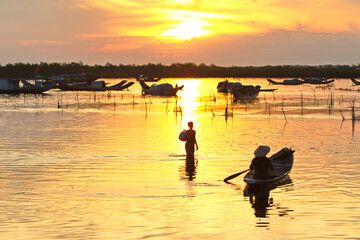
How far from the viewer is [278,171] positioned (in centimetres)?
1495

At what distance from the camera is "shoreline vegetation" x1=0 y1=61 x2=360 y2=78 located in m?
123

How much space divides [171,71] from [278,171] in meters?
144

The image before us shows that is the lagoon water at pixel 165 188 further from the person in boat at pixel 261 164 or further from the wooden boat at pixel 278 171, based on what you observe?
the person in boat at pixel 261 164

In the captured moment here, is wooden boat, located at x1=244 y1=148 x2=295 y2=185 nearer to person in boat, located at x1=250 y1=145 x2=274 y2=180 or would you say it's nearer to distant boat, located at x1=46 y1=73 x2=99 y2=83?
person in boat, located at x1=250 y1=145 x2=274 y2=180

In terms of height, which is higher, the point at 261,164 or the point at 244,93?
the point at 244,93

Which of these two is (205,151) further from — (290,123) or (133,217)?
(290,123)

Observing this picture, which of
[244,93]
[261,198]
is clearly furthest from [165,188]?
[244,93]

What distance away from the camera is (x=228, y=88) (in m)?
72.5

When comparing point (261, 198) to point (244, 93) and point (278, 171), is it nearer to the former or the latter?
point (278, 171)

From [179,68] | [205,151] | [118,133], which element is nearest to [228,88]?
[118,133]

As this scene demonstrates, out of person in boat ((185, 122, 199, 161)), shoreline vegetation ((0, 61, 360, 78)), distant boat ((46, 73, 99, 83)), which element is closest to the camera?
person in boat ((185, 122, 199, 161))

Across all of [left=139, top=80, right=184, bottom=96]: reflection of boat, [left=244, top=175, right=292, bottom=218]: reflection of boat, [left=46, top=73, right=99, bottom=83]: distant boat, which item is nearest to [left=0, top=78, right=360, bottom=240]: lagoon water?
[left=244, top=175, right=292, bottom=218]: reflection of boat

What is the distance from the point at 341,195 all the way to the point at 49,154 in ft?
37.5

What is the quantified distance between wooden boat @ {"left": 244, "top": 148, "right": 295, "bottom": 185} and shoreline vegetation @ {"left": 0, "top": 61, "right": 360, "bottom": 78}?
11096 centimetres
